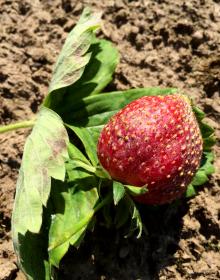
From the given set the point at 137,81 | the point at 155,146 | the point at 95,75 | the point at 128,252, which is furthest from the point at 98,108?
the point at 128,252

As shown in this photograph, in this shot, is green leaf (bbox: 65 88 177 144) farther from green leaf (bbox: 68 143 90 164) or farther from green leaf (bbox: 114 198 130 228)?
green leaf (bbox: 114 198 130 228)

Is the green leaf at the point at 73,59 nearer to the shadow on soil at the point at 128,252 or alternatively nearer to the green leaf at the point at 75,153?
the green leaf at the point at 75,153

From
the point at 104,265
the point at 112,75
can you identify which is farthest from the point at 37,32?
the point at 104,265

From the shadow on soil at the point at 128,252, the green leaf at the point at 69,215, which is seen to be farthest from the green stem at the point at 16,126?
the shadow on soil at the point at 128,252

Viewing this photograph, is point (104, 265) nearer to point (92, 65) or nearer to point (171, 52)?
point (92, 65)

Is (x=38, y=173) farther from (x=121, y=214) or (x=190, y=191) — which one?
(x=190, y=191)
